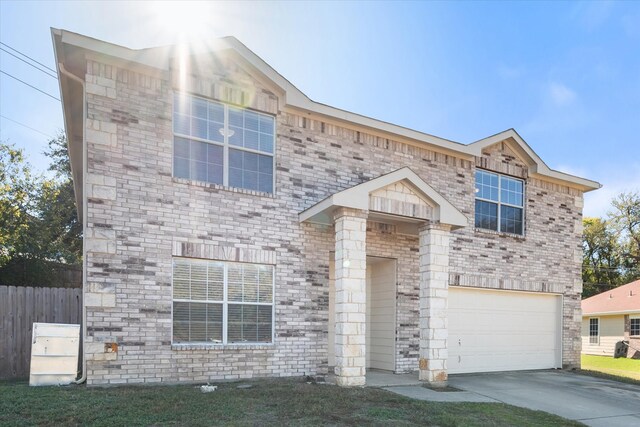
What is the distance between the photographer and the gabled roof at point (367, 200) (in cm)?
890

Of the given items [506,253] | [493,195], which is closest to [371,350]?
[506,253]

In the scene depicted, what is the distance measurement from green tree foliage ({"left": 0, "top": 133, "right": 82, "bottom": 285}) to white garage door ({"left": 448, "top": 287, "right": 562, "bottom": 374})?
13060 mm

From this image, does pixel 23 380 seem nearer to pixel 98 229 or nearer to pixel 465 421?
pixel 98 229

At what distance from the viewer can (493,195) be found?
13.3 m

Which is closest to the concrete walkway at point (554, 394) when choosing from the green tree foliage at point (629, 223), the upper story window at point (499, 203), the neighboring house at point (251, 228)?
the neighboring house at point (251, 228)

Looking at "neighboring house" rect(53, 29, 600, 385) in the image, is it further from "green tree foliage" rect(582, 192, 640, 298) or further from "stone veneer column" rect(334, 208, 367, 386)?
"green tree foliage" rect(582, 192, 640, 298)

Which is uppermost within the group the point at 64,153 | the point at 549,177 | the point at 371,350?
the point at 64,153

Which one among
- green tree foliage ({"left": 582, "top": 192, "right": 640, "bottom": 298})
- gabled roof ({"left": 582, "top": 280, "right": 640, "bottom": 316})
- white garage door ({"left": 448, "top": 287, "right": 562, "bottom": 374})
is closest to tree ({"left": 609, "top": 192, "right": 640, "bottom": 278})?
green tree foliage ({"left": 582, "top": 192, "right": 640, "bottom": 298})

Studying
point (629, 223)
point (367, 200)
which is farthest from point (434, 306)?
point (629, 223)

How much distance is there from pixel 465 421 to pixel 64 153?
27825mm

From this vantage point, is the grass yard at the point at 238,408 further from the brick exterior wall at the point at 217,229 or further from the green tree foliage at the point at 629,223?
the green tree foliage at the point at 629,223

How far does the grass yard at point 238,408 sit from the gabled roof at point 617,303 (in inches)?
767

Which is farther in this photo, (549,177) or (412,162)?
(549,177)

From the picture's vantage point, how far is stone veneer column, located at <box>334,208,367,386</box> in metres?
8.69
